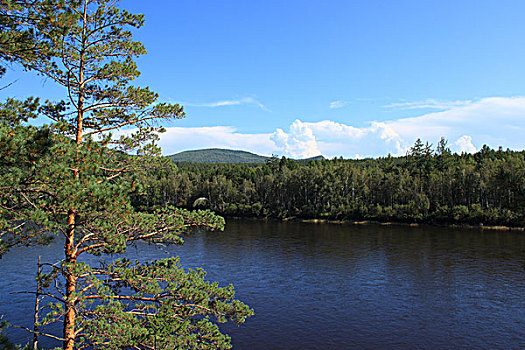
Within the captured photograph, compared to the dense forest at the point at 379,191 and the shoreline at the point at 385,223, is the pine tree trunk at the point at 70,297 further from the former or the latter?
the shoreline at the point at 385,223

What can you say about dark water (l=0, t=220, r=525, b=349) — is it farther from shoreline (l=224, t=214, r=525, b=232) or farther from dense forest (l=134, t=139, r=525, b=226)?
dense forest (l=134, t=139, r=525, b=226)

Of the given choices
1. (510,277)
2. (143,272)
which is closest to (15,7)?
(143,272)

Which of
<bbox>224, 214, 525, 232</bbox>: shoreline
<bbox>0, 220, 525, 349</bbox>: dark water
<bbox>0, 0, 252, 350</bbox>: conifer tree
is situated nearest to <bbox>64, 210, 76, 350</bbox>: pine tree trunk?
<bbox>0, 0, 252, 350</bbox>: conifer tree

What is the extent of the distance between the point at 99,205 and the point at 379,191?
92134mm

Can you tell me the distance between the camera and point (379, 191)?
96.2 metres

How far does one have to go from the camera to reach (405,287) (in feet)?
119

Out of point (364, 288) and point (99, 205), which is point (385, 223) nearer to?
point (364, 288)

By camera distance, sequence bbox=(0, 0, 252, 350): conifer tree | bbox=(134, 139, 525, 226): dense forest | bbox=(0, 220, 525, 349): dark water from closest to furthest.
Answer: bbox=(0, 0, 252, 350): conifer tree < bbox=(0, 220, 525, 349): dark water < bbox=(134, 139, 525, 226): dense forest

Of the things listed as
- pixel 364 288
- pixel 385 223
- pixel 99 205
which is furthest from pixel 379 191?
pixel 99 205

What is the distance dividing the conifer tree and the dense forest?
171ft

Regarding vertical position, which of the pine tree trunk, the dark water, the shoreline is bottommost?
the dark water

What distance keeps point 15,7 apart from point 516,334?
1266 inches

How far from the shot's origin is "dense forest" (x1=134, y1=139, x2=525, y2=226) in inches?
3125

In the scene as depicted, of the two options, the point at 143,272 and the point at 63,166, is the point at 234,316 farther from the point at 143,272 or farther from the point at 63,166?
the point at 63,166
